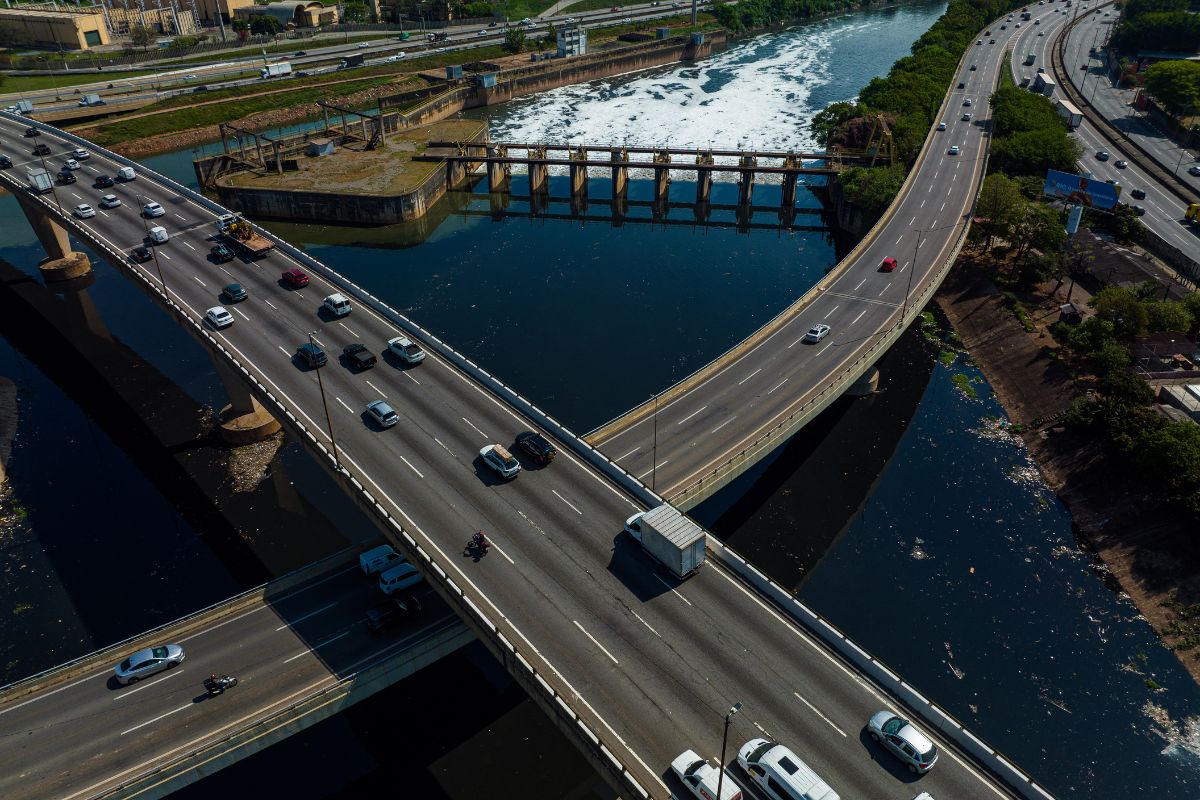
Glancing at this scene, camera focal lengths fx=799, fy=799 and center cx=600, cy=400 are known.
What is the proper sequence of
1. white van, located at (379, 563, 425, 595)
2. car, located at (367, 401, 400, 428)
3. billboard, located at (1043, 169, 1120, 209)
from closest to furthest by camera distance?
white van, located at (379, 563, 425, 595) → car, located at (367, 401, 400, 428) → billboard, located at (1043, 169, 1120, 209)

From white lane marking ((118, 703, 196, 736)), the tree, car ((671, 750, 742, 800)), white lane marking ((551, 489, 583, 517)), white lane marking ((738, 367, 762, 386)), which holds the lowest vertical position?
white lane marking ((118, 703, 196, 736))

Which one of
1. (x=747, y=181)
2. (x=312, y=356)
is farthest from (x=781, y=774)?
(x=747, y=181)

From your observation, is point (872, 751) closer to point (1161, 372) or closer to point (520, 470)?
point (520, 470)

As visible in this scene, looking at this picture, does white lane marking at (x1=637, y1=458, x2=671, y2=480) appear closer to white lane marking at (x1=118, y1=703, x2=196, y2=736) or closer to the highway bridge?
the highway bridge

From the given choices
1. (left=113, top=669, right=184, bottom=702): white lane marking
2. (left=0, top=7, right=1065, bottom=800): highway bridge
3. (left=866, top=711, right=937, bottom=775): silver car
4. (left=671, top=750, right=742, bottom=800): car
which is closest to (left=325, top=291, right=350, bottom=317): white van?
(left=0, top=7, right=1065, bottom=800): highway bridge

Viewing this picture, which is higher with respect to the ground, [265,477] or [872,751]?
[872,751]

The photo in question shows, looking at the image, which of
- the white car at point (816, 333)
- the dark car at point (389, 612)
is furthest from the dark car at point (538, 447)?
the white car at point (816, 333)

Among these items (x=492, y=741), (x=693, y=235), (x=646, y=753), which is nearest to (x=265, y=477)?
(x=492, y=741)
